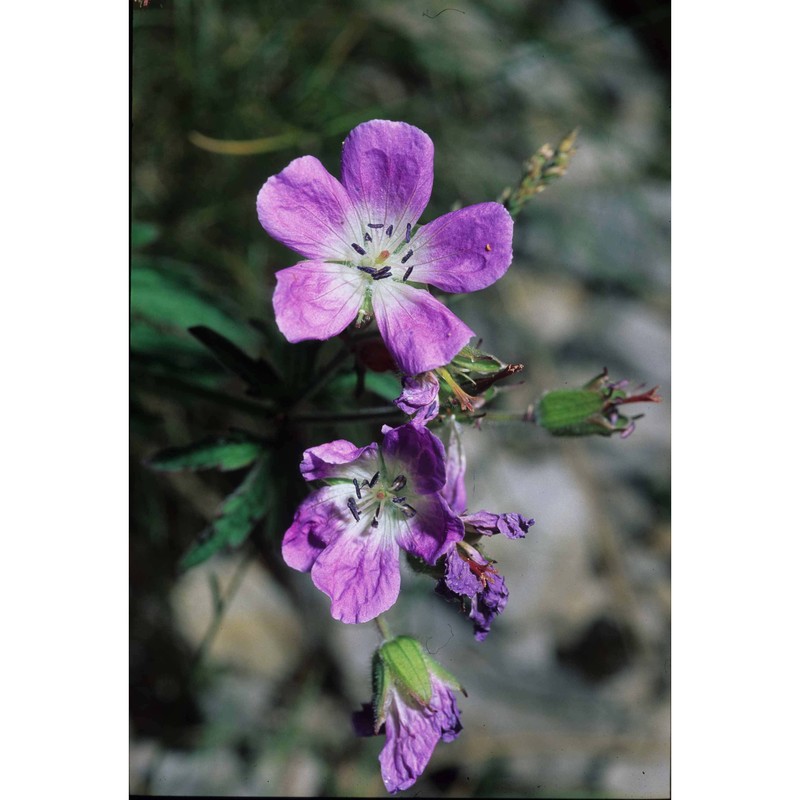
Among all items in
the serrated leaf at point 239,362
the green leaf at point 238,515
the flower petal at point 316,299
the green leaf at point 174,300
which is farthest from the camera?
the green leaf at point 174,300

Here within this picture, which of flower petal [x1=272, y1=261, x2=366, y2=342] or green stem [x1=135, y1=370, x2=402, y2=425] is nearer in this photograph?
flower petal [x1=272, y1=261, x2=366, y2=342]

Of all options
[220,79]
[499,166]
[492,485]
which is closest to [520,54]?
[499,166]

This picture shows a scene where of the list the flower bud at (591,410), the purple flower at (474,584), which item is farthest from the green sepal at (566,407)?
the purple flower at (474,584)

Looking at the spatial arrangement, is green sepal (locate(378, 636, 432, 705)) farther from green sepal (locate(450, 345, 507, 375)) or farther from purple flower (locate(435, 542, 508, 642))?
green sepal (locate(450, 345, 507, 375))

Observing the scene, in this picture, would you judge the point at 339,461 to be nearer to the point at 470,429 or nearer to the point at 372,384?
the point at 372,384

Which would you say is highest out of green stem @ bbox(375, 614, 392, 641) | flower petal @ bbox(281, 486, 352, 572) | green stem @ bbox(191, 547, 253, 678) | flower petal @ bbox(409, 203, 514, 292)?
flower petal @ bbox(409, 203, 514, 292)

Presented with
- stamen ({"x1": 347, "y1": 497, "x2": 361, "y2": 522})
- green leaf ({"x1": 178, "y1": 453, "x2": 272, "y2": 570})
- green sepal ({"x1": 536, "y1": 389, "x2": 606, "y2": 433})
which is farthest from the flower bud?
green leaf ({"x1": 178, "y1": 453, "x2": 272, "y2": 570})

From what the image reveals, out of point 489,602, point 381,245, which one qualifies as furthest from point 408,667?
point 381,245

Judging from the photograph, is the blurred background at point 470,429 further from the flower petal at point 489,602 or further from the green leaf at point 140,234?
the flower petal at point 489,602
